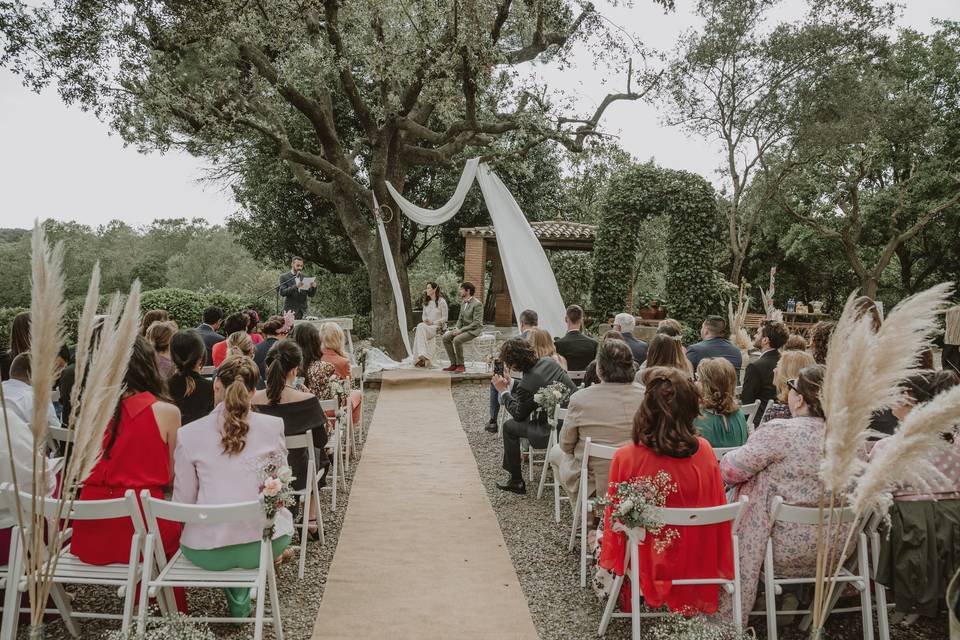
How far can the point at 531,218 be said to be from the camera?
19312mm

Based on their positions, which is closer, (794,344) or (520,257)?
(794,344)

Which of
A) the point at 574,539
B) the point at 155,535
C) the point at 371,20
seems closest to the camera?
the point at 155,535

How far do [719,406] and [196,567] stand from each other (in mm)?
3003

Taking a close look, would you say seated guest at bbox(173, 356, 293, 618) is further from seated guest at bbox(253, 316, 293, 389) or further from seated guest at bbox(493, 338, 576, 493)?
seated guest at bbox(253, 316, 293, 389)

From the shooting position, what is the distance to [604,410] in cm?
397

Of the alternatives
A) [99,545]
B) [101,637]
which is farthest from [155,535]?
[101,637]

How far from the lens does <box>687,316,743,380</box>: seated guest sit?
5738 millimetres

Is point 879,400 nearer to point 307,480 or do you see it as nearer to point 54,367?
point 54,367

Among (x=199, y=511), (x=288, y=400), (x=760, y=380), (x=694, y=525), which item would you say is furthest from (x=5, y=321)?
(x=694, y=525)

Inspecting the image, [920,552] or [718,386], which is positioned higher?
[718,386]

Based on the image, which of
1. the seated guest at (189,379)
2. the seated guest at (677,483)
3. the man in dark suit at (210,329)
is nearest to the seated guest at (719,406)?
the seated guest at (677,483)

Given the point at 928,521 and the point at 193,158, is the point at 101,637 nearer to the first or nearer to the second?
the point at 928,521

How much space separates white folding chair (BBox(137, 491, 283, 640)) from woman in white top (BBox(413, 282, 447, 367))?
8.11 metres

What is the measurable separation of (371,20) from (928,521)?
9.63 meters
